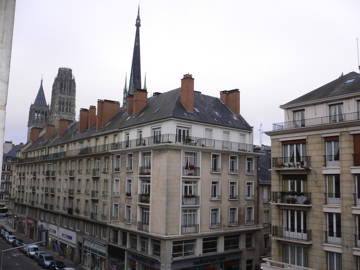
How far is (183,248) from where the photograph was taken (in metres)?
33.0

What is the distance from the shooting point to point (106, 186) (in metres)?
41.7

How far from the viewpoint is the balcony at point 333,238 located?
23.8m

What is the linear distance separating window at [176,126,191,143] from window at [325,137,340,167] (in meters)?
13.1

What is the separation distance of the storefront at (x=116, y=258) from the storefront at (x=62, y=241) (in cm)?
960

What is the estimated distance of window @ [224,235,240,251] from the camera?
1446 inches

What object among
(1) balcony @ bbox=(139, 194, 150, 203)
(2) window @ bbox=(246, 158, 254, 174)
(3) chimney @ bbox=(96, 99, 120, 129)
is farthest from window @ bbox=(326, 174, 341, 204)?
(3) chimney @ bbox=(96, 99, 120, 129)

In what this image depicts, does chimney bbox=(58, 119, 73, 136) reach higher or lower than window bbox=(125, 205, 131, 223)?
higher

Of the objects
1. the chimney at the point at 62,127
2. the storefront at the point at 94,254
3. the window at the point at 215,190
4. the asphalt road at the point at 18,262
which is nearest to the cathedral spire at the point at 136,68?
the chimney at the point at 62,127

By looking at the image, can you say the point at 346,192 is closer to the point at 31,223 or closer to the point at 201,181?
the point at 201,181

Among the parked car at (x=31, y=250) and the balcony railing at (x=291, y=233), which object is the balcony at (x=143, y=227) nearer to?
the balcony railing at (x=291, y=233)

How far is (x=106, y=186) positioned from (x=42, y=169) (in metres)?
24.4

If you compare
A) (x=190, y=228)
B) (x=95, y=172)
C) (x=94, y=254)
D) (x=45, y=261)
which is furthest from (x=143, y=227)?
(x=45, y=261)

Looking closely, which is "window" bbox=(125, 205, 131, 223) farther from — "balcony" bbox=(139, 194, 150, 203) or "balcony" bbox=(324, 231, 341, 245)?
"balcony" bbox=(324, 231, 341, 245)

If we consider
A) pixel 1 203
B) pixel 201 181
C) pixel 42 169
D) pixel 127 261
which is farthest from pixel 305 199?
pixel 1 203
